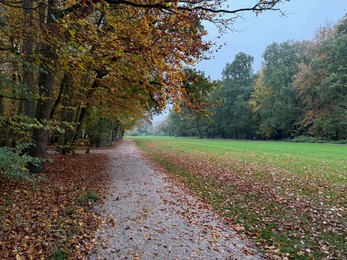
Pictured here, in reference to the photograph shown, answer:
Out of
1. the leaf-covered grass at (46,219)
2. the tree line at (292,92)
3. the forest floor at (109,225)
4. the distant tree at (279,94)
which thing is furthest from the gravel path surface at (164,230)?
the distant tree at (279,94)

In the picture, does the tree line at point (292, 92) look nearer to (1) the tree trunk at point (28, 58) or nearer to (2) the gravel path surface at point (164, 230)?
(1) the tree trunk at point (28, 58)

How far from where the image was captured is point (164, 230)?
4.54 meters

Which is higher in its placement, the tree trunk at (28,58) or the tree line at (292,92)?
the tree line at (292,92)

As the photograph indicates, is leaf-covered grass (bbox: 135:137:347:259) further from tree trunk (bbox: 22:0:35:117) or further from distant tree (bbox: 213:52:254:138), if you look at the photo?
distant tree (bbox: 213:52:254:138)

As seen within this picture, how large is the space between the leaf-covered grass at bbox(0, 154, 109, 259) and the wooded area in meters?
0.85

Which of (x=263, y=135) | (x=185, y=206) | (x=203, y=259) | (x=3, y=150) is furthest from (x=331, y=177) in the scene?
(x=263, y=135)

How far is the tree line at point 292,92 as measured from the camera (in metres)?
38.0

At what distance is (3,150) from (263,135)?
185ft

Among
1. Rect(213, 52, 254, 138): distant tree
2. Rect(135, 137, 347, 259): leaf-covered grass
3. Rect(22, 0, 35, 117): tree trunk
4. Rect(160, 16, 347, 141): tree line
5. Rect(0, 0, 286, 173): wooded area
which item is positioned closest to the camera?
Rect(135, 137, 347, 259): leaf-covered grass

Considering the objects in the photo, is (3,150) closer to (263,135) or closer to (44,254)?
(44,254)

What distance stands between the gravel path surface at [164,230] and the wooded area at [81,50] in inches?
86.6

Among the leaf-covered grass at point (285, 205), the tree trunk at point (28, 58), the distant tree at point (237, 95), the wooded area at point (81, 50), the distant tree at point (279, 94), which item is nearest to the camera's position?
the leaf-covered grass at point (285, 205)

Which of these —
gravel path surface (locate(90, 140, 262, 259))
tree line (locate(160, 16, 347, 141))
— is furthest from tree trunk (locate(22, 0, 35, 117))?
tree line (locate(160, 16, 347, 141))

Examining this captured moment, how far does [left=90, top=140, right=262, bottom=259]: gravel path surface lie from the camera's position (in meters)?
3.70
